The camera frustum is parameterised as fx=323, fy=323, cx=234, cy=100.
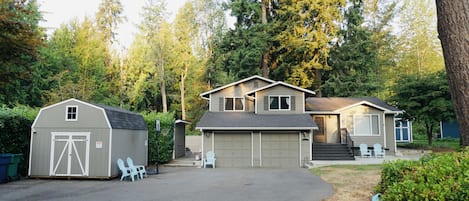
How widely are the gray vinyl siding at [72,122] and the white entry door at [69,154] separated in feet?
1.14

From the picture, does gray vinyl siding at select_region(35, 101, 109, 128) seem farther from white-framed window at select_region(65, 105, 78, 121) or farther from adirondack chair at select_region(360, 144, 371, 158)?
adirondack chair at select_region(360, 144, 371, 158)

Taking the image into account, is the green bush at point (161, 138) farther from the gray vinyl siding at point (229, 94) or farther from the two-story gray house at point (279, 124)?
the gray vinyl siding at point (229, 94)

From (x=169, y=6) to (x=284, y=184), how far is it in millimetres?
23827

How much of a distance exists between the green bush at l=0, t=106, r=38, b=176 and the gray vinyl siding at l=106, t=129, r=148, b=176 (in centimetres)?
369

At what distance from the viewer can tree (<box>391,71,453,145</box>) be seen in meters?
18.4

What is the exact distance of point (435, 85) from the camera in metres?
18.9

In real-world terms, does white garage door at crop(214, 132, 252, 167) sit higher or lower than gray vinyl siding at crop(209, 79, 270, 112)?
lower

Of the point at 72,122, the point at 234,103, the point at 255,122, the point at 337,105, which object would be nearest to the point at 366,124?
the point at 337,105

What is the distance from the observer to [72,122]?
12.5 metres

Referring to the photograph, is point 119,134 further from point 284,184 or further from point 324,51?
point 324,51

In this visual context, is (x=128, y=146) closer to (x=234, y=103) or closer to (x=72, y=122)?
(x=72, y=122)

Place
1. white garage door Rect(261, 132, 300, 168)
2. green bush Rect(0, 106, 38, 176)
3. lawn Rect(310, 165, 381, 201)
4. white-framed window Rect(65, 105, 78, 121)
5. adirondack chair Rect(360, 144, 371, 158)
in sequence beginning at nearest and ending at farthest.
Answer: lawn Rect(310, 165, 381, 201) → green bush Rect(0, 106, 38, 176) → white-framed window Rect(65, 105, 78, 121) → white garage door Rect(261, 132, 300, 168) → adirondack chair Rect(360, 144, 371, 158)

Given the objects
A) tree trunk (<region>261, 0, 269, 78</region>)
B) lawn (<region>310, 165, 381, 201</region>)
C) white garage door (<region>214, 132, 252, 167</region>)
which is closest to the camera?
lawn (<region>310, 165, 381, 201</region>)

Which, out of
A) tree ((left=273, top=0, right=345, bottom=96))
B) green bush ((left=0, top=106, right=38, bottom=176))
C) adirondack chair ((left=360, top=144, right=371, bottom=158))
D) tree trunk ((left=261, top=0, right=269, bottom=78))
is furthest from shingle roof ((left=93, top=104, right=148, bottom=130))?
tree ((left=273, top=0, right=345, bottom=96))
